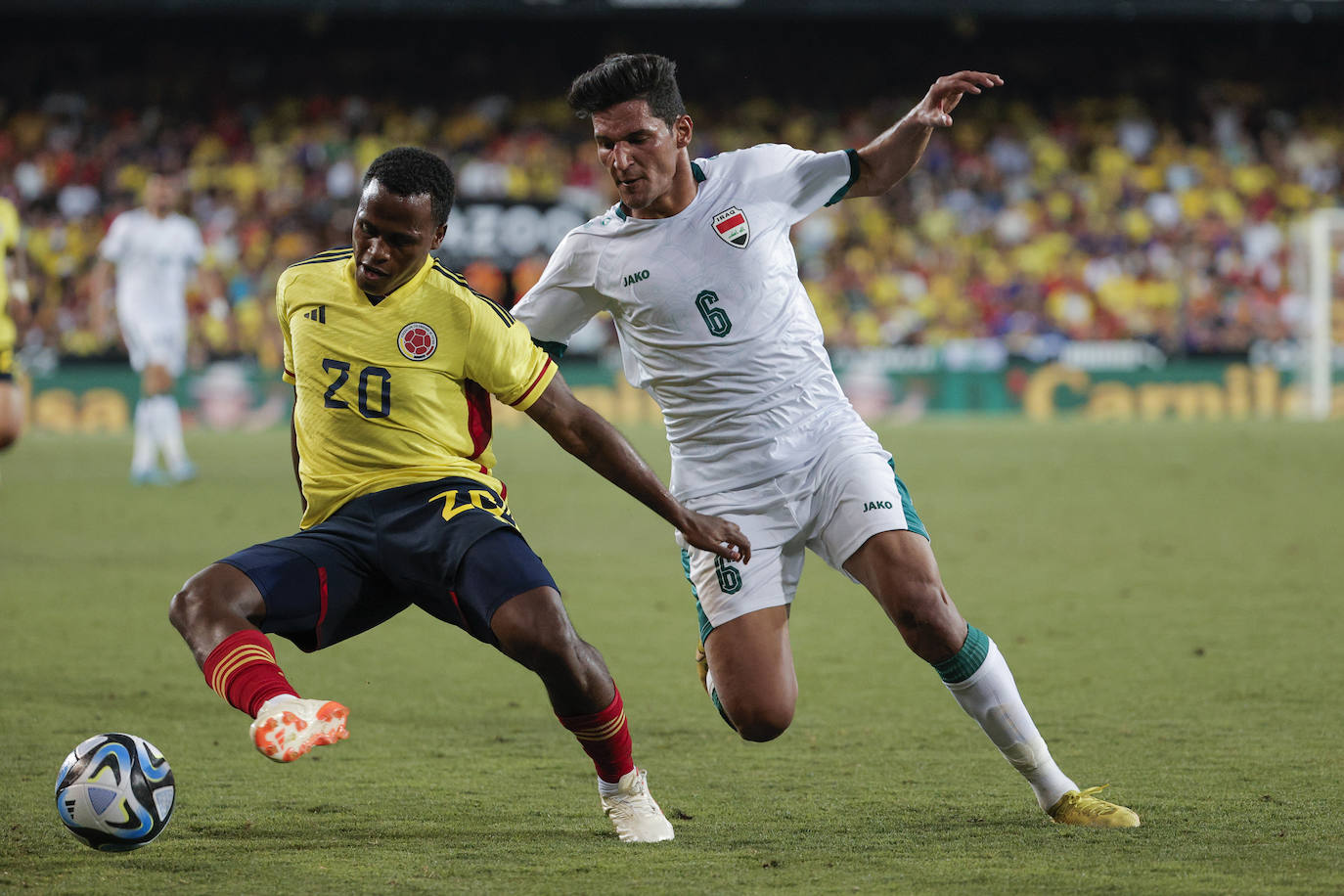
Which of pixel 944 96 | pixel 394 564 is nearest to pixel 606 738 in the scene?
pixel 394 564

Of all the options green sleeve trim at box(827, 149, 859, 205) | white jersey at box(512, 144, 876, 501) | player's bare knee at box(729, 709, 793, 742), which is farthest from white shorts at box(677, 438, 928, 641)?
green sleeve trim at box(827, 149, 859, 205)

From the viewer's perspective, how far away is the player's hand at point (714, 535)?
13.9ft

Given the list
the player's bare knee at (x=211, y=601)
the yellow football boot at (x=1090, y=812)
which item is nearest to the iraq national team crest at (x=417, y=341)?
the player's bare knee at (x=211, y=601)

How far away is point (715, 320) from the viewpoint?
4754mm

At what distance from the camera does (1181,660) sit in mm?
6750

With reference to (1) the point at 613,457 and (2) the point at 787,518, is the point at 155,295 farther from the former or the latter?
(1) the point at 613,457

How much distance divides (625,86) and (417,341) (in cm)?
101

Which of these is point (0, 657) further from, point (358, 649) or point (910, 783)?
point (910, 783)

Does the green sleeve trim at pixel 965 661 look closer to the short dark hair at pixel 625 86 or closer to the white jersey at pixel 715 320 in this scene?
the white jersey at pixel 715 320

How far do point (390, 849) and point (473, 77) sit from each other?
85.4 feet

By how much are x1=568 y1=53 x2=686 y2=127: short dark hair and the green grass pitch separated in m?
2.05

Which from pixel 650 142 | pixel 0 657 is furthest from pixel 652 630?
pixel 650 142

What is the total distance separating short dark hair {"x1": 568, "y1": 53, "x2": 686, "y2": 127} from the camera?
181 inches

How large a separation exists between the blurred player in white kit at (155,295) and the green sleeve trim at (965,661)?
10815 millimetres
